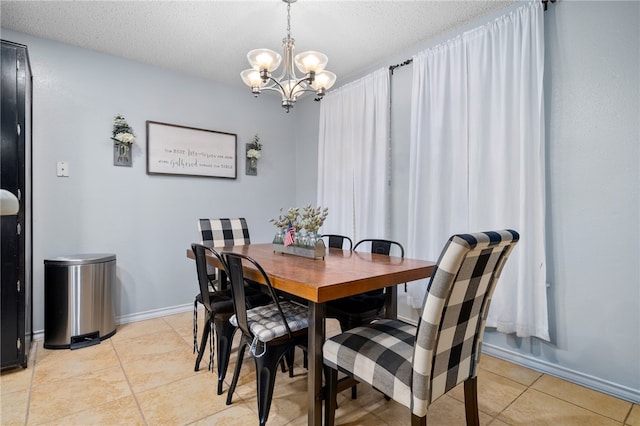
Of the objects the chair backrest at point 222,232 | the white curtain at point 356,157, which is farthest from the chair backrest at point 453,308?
the chair backrest at point 222,232

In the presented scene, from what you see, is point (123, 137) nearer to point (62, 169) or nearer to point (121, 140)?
point (121, 140)

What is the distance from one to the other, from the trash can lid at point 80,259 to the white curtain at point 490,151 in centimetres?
262

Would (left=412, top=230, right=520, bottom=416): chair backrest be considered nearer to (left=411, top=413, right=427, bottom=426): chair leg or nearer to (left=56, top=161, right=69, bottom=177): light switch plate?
(left=411, top=413, right=427, bottom=426): chair leg

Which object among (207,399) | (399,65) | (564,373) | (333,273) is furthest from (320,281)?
(399,65)

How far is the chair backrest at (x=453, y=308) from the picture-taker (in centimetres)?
105

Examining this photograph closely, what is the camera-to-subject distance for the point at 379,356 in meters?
1.30

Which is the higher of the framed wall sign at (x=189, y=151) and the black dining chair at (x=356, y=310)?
the framed wall sign at (x=189, y=151)

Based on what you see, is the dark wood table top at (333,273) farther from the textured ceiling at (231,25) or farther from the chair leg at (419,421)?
the textured ceiling at (231,25)

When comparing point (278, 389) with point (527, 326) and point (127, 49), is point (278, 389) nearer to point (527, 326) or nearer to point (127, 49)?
point (527, 326)

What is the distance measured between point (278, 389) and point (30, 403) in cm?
137

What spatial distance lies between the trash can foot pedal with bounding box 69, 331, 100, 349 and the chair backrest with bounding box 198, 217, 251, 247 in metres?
1.14

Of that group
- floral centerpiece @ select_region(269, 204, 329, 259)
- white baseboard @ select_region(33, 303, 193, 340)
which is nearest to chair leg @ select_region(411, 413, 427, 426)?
floral centerpiece @ select_region(269, 204, 329, 259)

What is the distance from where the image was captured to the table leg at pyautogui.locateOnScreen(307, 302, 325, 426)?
4.67 feet

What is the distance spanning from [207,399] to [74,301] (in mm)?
1552
